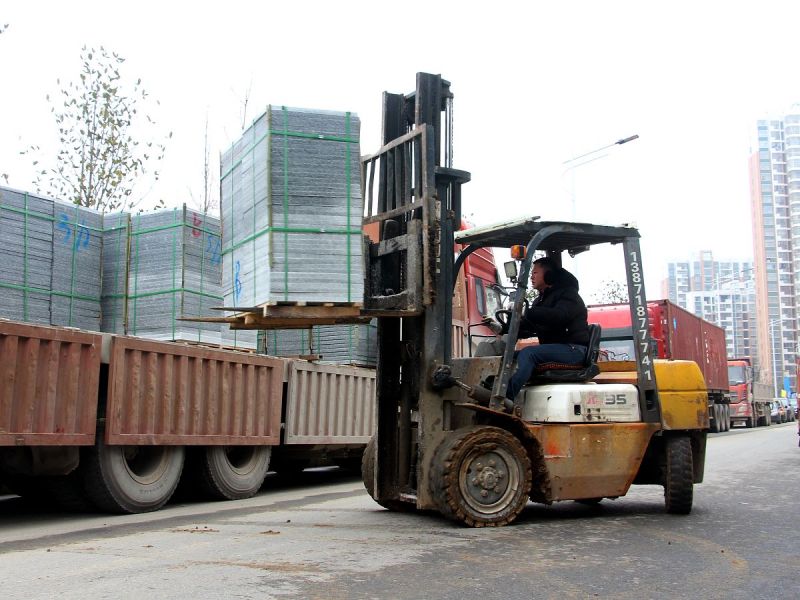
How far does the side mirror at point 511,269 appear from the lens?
276 inches

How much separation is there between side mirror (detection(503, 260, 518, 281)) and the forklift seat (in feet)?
2.59

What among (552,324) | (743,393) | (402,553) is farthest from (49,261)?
(743,393)

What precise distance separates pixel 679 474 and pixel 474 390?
1.98 m

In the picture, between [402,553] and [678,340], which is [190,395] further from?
[678,340]

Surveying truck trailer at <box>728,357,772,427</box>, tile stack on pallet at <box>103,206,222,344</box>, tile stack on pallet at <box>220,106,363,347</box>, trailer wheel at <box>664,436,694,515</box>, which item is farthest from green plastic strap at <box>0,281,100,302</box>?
truck trailer at <box>728,357,772,427</box>

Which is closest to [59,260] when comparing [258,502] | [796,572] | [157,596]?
[258,502]

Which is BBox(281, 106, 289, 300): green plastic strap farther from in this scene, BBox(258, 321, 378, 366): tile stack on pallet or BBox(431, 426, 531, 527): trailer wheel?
BBox(258, 321, 378, 366): tile stack on pallet

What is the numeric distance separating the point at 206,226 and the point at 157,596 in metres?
7.86

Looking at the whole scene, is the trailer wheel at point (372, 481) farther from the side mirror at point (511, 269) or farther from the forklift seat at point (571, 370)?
the side mirror at point (511, 269)

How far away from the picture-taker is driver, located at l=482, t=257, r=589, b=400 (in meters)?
7.06

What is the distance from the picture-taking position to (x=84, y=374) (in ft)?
26.1

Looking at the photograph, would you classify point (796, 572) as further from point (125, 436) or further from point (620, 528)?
point (125, 436)

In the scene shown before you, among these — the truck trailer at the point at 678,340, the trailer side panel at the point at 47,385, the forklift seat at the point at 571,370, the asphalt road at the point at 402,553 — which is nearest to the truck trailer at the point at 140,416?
the trailer side panel at the point at 47,385

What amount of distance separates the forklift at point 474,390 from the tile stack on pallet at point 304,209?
1.54 ft
